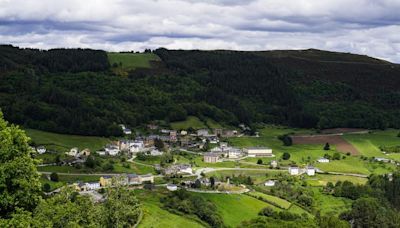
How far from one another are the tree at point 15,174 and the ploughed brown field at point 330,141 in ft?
433

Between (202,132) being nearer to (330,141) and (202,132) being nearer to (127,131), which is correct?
(127,131)

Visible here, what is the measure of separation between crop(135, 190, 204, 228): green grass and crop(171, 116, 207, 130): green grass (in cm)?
8205

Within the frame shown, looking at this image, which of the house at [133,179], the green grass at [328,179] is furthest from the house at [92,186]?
the green grass at [328,179]

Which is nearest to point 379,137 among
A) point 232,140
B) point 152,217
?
point 232,140

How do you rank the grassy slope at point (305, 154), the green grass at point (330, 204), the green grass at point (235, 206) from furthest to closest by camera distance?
the grassy slope at point (305, 154) → the green grass at point (330, 204) → the green grass at point (235, 206)

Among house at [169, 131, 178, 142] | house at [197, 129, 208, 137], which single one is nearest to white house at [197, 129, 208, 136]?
house at [197, 129, 208, 137]

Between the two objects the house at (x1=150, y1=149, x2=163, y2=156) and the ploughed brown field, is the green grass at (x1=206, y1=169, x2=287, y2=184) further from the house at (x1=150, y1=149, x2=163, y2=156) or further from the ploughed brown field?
the ploughed brown field

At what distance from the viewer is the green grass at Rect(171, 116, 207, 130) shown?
17262 centimetres

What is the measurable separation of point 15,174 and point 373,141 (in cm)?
14962

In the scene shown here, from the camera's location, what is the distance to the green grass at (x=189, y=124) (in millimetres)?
172625

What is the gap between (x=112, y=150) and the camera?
136125 millimetres

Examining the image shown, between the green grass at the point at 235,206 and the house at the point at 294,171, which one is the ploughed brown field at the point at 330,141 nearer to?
the house at the point at 294,171

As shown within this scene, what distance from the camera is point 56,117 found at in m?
150

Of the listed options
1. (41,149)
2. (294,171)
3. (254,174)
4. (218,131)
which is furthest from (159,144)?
(294,171)
